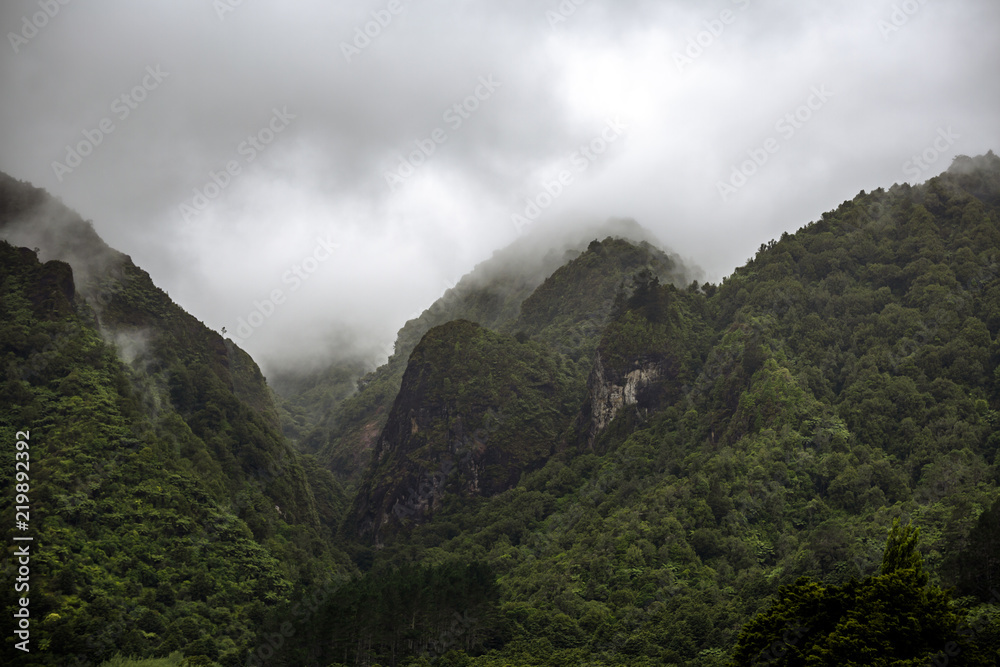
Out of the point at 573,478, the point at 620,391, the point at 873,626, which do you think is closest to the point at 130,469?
the point at 573,478

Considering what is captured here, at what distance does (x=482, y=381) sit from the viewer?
158625mm

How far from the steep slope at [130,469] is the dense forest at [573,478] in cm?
36

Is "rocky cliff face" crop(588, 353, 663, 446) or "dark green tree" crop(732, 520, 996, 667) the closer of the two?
"dark green tree" crop(732, 520, 996, 667)

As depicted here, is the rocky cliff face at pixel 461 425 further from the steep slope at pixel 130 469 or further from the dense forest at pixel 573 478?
the steep slope at pixel 130 469

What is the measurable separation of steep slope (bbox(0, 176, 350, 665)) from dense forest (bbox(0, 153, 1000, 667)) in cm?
36

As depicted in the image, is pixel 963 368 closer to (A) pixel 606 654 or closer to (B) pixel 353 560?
(A) pixel 606 654

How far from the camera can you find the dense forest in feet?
234

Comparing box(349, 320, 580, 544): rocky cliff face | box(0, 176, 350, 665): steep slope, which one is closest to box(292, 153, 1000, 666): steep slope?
box(349, 320, 580, 544): rocky cliff face

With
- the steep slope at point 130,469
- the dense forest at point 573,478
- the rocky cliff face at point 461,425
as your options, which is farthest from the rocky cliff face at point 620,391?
the steep slope at point 130,469

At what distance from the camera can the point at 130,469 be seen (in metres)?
93.1

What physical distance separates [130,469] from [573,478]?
69.2 meters

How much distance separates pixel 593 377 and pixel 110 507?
8559 cm

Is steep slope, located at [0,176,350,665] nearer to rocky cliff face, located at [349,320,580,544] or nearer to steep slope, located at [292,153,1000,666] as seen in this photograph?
rocky cliff face, located at [349,320,580,544]

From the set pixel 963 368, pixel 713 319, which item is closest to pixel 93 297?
pixel 713 319
